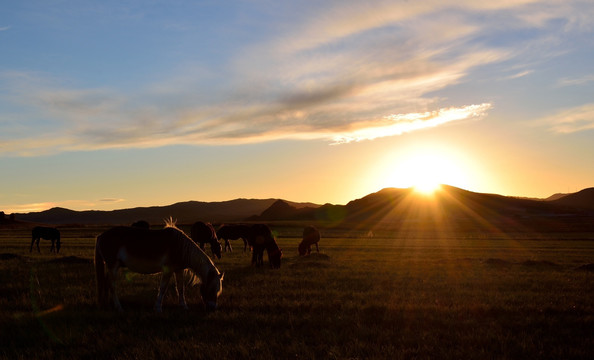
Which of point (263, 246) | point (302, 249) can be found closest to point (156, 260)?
point (263, 246)

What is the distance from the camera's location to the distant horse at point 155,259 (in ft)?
37.2

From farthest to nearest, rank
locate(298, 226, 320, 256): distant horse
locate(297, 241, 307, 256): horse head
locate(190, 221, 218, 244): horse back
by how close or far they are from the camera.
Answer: locate(298, 226, 320, 256): distant horse, locate(297, 241, 307, 256): horse head, locate(190, 221, 218, 244): horse back

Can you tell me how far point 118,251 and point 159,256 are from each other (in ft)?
3.95

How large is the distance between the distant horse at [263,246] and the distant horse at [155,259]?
9991mm

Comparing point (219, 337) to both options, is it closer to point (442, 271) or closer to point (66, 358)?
point (66, 358)

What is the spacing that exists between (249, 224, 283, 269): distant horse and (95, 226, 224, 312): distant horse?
32.8 ft

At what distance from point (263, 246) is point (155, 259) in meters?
11.2

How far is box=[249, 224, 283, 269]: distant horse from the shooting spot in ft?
70.7

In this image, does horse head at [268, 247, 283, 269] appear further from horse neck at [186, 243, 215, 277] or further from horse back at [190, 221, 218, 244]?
horse neck at [186, 243, 215, 277]

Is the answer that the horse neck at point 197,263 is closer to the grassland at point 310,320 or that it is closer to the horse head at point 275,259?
the grassland at point 310,320

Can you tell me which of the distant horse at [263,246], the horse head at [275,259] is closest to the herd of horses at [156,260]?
the horse head at [275,259]

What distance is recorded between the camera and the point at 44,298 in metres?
12.5

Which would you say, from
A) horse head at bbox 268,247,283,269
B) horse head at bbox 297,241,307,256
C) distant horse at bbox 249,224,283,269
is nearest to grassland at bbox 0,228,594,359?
horse head at bbox 268,247,283,269

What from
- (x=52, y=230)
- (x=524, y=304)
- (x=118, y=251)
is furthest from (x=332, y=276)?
(x=52, y=230)
